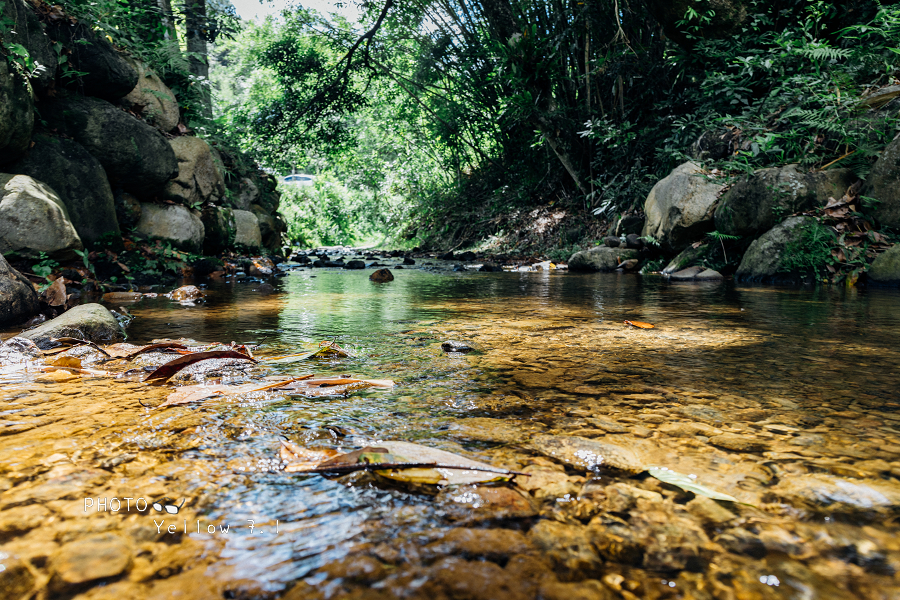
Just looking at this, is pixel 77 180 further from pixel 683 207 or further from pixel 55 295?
pixel 683 207

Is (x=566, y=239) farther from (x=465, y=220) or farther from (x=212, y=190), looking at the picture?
(x=212, y=190)

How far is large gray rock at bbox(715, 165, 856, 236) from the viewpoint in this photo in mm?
5375

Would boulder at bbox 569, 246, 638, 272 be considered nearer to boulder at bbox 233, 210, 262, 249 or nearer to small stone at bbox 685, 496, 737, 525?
boulder at bbox 233, 210, 262, 249

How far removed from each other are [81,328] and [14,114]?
3.22 m

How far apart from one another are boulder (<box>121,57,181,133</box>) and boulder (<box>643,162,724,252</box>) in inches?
263

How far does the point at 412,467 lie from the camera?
933 mm

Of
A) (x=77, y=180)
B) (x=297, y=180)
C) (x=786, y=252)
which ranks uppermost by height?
(x=297, y=180)

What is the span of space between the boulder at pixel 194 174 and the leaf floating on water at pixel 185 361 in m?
5.81

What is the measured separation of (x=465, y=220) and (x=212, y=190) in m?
7.46

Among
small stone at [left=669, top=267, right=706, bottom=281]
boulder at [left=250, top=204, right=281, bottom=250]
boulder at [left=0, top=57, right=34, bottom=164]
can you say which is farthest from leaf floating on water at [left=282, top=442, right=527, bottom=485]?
boulder at [left=250, top=204, right=281, bottom=250]

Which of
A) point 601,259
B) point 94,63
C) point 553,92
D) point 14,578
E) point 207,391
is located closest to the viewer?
point 14,578

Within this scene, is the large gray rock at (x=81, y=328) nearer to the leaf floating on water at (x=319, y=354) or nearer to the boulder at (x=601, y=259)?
the leaf floating on water at (x=319, y=354)

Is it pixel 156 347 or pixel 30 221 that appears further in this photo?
pixel 30 221

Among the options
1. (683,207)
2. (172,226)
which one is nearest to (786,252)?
(683,207)
